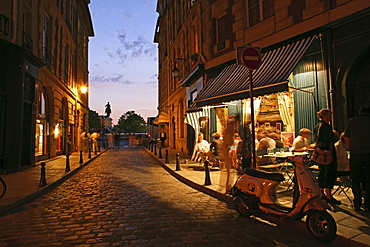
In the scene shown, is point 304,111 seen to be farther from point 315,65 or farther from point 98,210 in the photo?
point 98,210

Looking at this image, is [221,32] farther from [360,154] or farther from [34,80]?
[360,154]

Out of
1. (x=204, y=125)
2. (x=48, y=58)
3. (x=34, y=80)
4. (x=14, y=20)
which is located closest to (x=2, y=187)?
(x=14, y=20)

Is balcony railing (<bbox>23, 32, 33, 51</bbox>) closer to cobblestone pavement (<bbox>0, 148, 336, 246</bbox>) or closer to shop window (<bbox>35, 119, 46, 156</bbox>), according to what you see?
shop window (<bbox>35, 119, 46, 156</bbox>)

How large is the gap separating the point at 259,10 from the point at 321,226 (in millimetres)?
9408

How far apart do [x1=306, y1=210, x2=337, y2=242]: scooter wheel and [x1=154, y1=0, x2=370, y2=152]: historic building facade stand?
4120 mm

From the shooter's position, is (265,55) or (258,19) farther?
(258,19)

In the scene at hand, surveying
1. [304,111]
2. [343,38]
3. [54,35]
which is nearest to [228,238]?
[304,111]

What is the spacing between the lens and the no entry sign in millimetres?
6010

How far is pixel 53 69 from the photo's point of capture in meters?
16.6

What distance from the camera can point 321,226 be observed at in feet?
12.0

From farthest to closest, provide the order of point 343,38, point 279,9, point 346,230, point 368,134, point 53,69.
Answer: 1. point 53,69
2. point 279,9
3. point 343,38
4. point 368,134
5. point 346,230

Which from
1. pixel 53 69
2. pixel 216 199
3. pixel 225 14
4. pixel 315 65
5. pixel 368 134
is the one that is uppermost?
pixel 225 14

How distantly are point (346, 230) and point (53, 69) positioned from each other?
17.5 meters

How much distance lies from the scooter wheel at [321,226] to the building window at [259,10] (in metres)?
8.57
